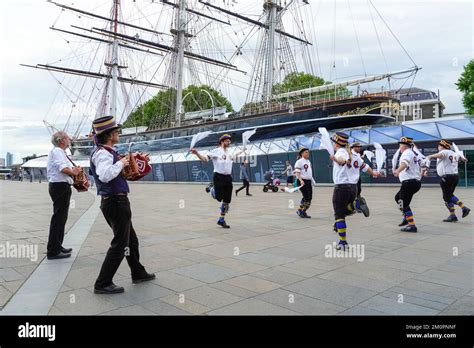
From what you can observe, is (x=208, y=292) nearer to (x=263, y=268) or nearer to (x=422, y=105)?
(x=263, y=268)

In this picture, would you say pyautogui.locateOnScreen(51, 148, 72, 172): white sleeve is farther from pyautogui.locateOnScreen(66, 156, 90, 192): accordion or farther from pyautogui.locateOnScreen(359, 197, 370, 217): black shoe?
pyautogui.locateOnScreen(359, 197, 370, 217): black shoe

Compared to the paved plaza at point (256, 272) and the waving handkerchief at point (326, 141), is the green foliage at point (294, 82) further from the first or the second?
the waving handkerchief at point (326, 141)

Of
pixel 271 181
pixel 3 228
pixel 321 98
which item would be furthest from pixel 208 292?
pixel 321 98

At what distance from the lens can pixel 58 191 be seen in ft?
19.7

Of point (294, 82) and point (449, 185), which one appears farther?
point (294, 82)

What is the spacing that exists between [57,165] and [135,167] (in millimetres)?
2295

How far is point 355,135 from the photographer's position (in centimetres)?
2628

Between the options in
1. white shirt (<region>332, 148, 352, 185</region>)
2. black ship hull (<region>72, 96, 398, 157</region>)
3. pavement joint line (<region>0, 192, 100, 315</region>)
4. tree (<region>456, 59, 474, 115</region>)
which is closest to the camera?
pavement joint line (<region>0, 192, 100, 315</region>)

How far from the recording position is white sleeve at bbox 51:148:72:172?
5.96m

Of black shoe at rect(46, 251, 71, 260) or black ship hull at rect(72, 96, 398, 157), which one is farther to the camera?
black ship hull at rect(72, 96, 398, 157)

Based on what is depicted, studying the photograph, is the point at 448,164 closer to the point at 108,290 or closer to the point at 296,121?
the point at 108,290

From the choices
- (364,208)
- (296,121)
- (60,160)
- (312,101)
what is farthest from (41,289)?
(312,101)

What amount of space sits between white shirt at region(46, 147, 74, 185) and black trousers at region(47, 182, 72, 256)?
0.08m

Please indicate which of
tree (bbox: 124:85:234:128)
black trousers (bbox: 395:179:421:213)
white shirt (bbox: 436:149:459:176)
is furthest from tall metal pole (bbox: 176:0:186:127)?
black trousers (bbox: 395:179:421:213)
